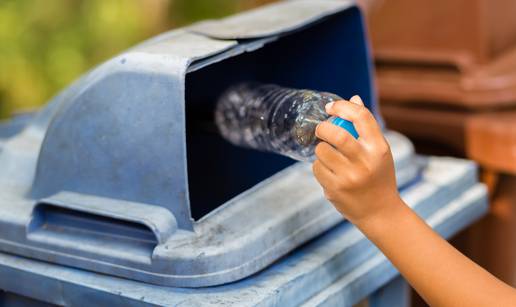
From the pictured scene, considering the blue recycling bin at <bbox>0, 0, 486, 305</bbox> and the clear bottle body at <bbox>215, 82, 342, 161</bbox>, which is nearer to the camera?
the blue recycling bin at <bbox>0, 0, 486, 305</bbox>

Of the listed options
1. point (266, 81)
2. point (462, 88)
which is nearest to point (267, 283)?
point (266, 81)

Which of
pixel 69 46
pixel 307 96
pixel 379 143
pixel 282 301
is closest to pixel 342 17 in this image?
pixel 307 96

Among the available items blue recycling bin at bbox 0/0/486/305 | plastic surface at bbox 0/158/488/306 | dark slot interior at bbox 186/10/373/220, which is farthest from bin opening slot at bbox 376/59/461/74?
plastic surface at bbox 0/158/488/306

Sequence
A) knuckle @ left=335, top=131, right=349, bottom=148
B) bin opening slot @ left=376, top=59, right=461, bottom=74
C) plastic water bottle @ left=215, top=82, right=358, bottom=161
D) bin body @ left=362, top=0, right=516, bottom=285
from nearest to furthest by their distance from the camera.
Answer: knuckle @ left=335, top=131, right=349, bottom=148 < plastic water bottle @ left=215, top=82, right=358, bottom=161 < bin body @ left=362, top=0, right=516, bottom=285 < bin opening slot @ left=376, top=59, right=461, bottom=74

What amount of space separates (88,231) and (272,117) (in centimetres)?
47

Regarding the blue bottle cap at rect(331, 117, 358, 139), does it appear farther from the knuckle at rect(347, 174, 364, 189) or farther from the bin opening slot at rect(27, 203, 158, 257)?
the bin opening slot at rect(27, 203, 158, 257)

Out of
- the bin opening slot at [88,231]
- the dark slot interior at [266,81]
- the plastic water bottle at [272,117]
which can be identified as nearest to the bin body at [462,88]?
the dark slot interior at [266,81]

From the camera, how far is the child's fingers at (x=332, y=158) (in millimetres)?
1133

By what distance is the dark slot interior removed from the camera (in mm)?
1656

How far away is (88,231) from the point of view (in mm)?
1306

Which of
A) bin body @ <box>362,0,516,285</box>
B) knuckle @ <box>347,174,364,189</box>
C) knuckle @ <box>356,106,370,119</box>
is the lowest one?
bin body @ <box>362,0,516,285</box>

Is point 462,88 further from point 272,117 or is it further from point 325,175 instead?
point 325,175

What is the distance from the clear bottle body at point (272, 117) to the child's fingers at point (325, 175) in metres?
0.18

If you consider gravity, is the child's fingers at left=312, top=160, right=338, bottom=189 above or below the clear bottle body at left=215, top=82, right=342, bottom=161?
above
